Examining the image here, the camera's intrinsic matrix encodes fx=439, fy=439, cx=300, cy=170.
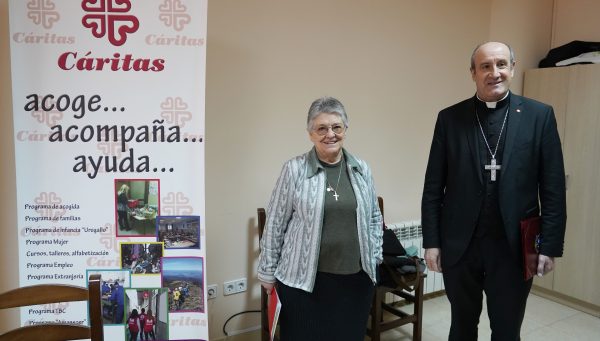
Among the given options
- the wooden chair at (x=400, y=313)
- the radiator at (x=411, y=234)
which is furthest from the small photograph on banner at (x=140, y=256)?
the radiator at (x=411, y=234)

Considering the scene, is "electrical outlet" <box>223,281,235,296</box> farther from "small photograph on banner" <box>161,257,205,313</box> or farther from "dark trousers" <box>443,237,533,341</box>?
"dark trousers" <box>443,237,533,341</box>

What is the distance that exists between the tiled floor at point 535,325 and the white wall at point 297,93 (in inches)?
27.4

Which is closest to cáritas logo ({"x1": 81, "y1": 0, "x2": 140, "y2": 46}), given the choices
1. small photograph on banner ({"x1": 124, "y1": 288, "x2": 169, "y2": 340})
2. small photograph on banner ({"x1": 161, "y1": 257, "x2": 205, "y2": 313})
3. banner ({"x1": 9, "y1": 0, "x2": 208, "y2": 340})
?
banner ({"x1": 9, "y1": 0, "x2": 208, "y2": 340})

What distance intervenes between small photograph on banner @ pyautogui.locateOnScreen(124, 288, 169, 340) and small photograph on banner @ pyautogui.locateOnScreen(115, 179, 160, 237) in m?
0.25

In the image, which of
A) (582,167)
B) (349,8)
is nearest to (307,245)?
(349,8)

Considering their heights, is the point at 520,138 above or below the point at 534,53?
below

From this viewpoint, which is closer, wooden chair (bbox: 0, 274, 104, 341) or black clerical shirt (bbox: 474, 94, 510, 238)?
wooden chair (bbox: 0, 274, 104, 341)

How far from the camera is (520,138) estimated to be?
5.37ft

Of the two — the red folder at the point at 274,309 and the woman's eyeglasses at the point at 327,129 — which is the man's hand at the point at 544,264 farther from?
the red folder at the point at 274,309

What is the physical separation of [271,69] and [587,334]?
2.62 meters

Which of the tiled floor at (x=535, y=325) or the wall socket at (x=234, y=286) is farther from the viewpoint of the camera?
the tiled floor at (x=535, y=325)

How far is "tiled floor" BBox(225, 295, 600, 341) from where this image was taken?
2.78 metres

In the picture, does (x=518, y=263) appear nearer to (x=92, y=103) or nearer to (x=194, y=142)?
(x=194, y=142)

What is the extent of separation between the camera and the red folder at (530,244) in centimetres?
162
